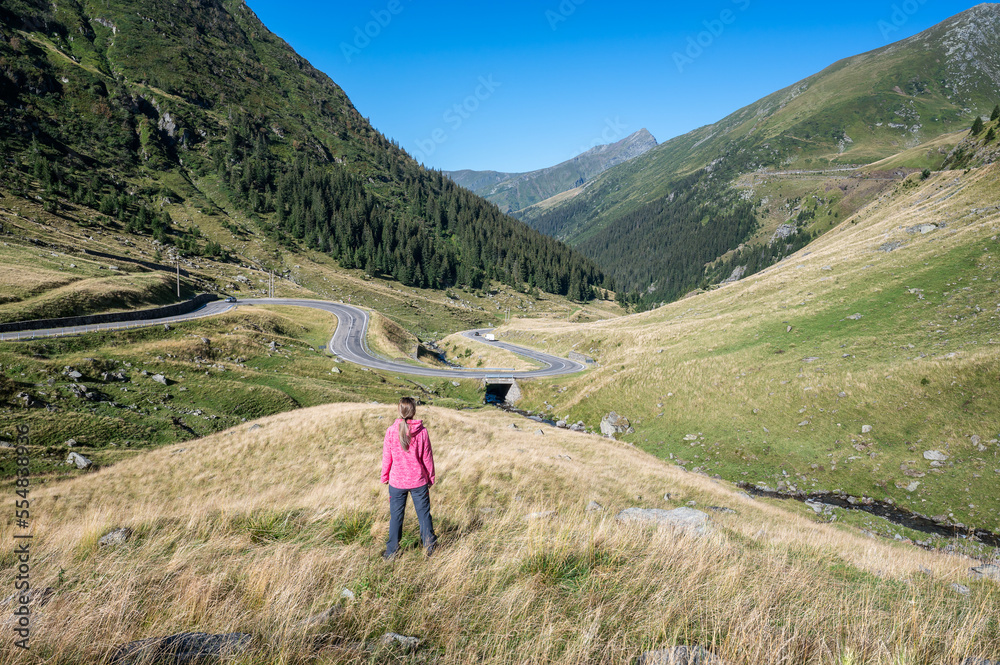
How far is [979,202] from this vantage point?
41.0 meters

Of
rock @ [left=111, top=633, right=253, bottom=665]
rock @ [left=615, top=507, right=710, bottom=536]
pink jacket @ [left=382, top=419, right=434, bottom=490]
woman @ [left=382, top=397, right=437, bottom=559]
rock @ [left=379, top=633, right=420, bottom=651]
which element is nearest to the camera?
rock @ [left=111, top=633, right=253, bottom=665]

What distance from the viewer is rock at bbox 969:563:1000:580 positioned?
24.2ft

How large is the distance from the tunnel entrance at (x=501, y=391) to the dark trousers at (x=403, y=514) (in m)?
40.8

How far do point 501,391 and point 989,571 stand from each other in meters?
44.0

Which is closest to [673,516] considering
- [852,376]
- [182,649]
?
[182,649]

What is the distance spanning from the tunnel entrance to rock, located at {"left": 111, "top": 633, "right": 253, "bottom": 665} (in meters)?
43.9

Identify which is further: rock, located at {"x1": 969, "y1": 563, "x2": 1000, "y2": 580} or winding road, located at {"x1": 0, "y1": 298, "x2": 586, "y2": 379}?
winding road, located at {"x1": 0, "y1": 298, "x2": 586, "y2": 379}

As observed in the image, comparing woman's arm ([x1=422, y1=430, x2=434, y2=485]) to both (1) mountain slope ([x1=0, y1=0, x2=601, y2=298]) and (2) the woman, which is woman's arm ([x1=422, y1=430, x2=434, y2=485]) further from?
(1) mountain slope ([x1=0, y1=0, x2=601, y2=298])

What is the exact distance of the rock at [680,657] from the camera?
343cm

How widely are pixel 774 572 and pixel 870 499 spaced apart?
23663 mm

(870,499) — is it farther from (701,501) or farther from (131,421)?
(131,421)

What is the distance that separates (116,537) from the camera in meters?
6.32

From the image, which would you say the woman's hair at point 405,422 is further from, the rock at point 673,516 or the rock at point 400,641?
the rock at point 673,516

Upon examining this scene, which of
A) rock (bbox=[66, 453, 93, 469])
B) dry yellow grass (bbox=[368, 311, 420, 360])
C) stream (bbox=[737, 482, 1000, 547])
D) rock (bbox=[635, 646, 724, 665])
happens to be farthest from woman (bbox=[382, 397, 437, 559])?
dry yellow grass (bbox=[368, 311, 420, 360])
